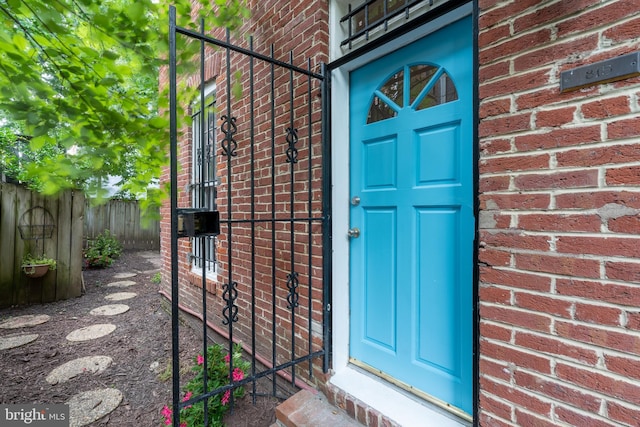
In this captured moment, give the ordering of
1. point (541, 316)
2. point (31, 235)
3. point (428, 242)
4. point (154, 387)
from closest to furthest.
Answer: point (541, 316) → point (428, 242) → point (154, 387) → point (31, 235)

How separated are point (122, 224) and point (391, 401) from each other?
10067mm

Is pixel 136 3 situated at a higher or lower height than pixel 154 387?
higher

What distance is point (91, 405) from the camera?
7.67 ft

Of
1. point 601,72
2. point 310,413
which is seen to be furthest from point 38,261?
point 601,72

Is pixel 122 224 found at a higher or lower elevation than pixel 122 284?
higher

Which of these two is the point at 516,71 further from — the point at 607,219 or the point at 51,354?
the point at 51,354

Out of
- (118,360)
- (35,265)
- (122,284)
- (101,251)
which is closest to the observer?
(118,360)

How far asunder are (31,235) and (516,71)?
6.19 meters

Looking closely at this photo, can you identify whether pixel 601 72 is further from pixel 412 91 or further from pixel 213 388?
A: pixel 213 388

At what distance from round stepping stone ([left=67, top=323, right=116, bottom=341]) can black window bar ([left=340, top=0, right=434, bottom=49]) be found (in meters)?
4.02

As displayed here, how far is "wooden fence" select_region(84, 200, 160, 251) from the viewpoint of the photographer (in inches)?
346

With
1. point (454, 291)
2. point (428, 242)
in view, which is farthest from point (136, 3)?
point (454, 291)

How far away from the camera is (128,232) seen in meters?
9.57

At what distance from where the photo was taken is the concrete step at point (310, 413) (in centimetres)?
175
